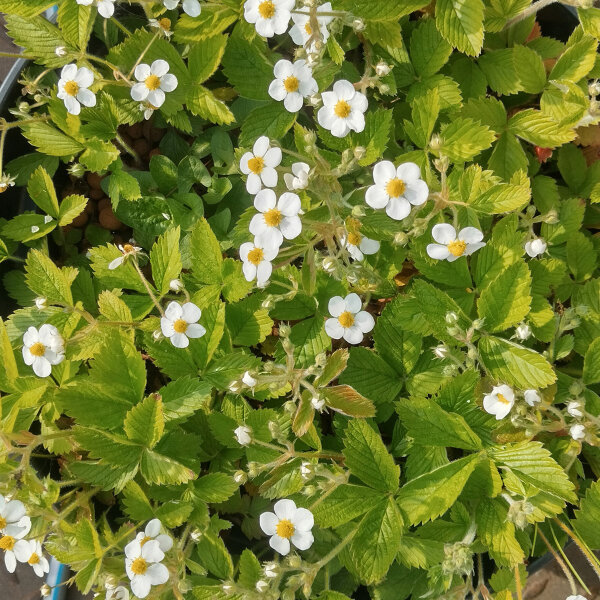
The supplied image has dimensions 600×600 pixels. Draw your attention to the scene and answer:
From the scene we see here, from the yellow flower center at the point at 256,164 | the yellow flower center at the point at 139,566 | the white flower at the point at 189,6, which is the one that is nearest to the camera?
the yellow flower center at the point at 139,566

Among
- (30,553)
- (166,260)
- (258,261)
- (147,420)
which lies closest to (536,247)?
(258,261)

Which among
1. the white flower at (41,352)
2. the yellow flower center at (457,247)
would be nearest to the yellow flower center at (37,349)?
the white flower at (41,352)

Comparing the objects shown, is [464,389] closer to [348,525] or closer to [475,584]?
[348,525]

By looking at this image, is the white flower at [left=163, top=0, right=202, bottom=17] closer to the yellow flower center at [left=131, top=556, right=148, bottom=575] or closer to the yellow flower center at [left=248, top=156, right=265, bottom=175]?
the yellow flower center at [left=248, top=156, right=265, bottom=175]

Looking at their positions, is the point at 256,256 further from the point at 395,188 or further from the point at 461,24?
the point at 461,24

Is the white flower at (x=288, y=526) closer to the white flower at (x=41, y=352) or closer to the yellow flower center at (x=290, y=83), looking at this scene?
the white flower at (x=41, y=352)

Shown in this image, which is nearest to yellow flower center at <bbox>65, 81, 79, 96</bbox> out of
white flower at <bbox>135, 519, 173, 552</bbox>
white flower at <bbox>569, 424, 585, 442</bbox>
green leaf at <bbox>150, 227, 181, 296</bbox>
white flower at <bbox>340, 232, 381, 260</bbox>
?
green leaf at <bbox>150, 227, 181, 296</bbox>
